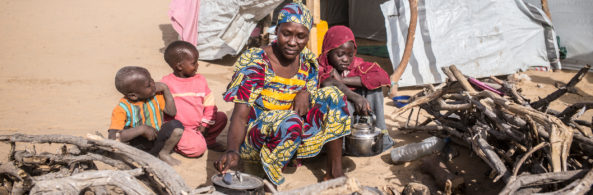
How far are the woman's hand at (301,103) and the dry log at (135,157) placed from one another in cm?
112

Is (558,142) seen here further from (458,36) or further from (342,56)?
(458,36)

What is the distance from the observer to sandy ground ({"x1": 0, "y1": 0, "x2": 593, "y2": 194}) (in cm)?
323

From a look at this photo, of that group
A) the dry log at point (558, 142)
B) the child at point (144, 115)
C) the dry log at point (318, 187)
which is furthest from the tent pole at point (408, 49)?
the dry log at point (318, 187)

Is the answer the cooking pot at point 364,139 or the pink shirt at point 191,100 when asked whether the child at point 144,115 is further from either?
the cooking pot at point 364,139

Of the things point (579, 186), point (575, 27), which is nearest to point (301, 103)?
point (579, 186)

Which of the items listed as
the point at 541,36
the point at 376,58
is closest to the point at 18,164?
the point at 376,58

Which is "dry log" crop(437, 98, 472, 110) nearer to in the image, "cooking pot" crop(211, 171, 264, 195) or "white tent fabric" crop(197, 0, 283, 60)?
"cooking pot" crop(211, 171, 264, 195)

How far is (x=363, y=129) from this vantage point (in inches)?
127

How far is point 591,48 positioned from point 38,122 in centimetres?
794

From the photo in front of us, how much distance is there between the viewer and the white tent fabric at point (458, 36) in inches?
243

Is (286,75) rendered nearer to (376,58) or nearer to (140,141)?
(140,141)

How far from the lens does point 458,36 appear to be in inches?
247

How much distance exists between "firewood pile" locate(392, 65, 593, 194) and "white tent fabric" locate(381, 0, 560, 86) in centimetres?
270

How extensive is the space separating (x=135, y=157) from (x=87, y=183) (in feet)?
0.91
